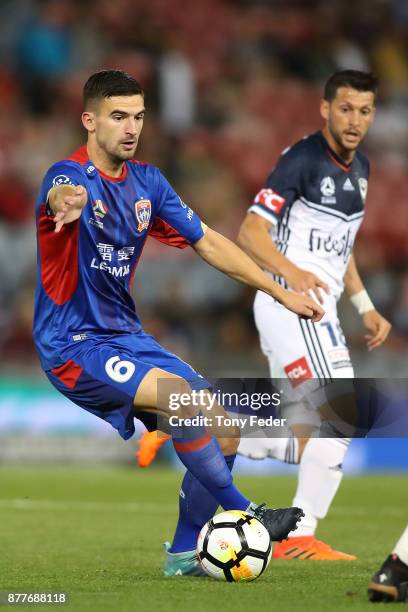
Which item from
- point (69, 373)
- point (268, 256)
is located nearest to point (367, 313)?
point (268, 256)

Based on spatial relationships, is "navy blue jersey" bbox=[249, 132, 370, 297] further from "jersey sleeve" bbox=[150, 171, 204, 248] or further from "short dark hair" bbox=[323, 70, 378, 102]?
"jersey sleeve" bbox=[150, 171, 204, 248]

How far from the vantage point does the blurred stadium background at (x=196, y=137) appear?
1505cm

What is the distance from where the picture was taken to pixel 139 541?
8422mm

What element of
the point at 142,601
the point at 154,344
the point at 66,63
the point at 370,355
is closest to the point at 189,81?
the point at 66,63

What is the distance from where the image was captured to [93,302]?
6.38 m

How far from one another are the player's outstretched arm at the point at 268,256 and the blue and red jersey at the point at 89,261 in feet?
3.24

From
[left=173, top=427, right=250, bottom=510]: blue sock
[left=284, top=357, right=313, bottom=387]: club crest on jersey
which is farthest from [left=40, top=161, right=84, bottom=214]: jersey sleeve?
[left=284, top=357, right=313, bottom=387]: club crest on jersey

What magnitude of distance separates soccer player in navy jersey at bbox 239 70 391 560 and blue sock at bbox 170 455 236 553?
126 cm

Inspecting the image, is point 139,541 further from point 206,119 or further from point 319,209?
point 206,119

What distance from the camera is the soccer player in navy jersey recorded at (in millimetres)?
7988

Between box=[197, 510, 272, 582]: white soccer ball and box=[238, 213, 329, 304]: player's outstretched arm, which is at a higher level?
box=[238, 213, 329, 304]: player's outstretched arm

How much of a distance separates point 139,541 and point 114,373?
8.56 ft

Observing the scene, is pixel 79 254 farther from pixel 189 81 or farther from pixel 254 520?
pixel 189 81

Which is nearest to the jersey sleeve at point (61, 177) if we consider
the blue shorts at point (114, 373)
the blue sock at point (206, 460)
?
the blue shorts at point (114, 373)
